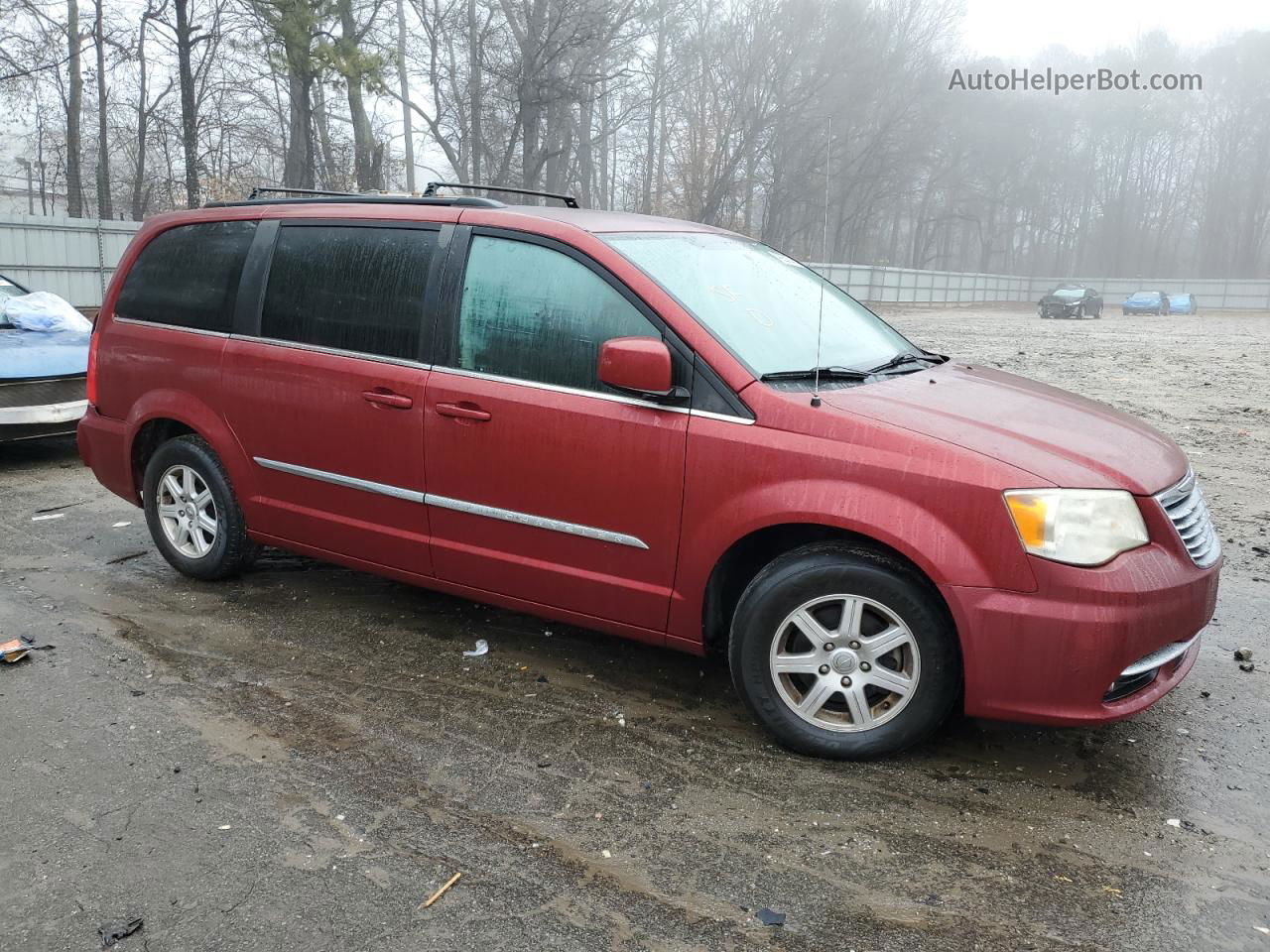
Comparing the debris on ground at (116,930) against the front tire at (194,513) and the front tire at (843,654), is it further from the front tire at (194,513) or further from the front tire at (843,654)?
the front tire at (194,513)

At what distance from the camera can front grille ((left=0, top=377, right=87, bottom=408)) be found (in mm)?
7719

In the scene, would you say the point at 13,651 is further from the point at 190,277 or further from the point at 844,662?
the point at 844,662

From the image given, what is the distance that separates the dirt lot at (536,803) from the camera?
105 inches

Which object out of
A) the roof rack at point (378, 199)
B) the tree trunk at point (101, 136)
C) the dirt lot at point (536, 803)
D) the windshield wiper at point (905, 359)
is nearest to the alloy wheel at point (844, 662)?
the dirt lot at point (536, 803)

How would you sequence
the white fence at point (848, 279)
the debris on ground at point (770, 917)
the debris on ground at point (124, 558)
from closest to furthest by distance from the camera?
the debris on ground at point (770, 917), the debris on ground at point (124, 558), the white fence at point (848, 279)

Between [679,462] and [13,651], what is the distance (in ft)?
9.57

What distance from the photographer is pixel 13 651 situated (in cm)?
429

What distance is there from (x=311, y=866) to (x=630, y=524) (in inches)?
60.3

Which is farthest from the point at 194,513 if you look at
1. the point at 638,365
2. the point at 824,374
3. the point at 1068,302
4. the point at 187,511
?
the point at 1068,302

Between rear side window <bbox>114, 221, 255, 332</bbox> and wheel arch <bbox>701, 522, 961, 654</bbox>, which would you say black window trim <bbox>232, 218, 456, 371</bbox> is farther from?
wheel arch <bbox>701, 522, 961, 654</bbox>

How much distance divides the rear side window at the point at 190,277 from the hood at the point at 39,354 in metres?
3.04

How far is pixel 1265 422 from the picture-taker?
11.0m

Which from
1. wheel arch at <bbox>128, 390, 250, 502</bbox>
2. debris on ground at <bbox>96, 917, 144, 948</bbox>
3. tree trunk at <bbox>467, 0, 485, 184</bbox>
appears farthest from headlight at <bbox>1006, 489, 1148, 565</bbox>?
tree trunk at <bbox>467, 0, 485, 184</bbox>

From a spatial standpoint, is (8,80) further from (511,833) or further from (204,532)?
(511,833)
